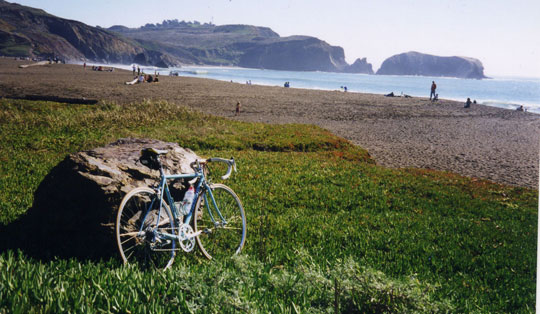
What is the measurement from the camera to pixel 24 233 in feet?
17.7

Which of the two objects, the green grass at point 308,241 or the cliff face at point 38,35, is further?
the cliff face at point 38,35

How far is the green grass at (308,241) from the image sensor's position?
3600 mm

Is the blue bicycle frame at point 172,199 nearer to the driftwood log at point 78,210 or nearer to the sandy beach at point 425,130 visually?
the driftwood log at point 78,210

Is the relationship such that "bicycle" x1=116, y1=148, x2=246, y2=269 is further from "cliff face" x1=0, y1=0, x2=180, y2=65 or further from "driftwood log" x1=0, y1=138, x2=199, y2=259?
"cliff face" x1=0, y1=0, x2=180, y2=65

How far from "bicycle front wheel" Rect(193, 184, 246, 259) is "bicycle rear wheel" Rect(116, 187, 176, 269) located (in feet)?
2.54

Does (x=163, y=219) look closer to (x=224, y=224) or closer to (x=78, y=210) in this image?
(x=224, y=224)

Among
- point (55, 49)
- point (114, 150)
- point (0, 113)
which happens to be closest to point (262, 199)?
point (114, 150)

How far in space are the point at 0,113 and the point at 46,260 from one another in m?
14.6

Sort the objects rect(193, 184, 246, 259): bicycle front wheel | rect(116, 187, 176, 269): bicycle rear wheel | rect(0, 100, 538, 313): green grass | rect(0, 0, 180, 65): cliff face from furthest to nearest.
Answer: rect(0, 0, 180, 65): cliff face < rect(193, 184, 246, 259): bicycle front wheel < rect(116, 187, 176, 269): bicycle rear wheel < rect(0, 100, 538, 313): green grass

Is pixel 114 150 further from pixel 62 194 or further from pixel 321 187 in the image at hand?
pixel 321 187

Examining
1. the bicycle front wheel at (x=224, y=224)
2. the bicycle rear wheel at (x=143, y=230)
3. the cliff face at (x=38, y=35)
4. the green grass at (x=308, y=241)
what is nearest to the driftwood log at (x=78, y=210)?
the bicycle rear wheel at (x=143, y=230)

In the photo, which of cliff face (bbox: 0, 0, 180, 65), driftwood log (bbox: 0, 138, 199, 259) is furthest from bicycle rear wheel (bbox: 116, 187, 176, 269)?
cliff face (bbox: 0, 0, 180, 65)

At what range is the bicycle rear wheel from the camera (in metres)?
4.47

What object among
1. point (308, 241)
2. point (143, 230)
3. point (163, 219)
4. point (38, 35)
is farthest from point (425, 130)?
point (38, 35)
